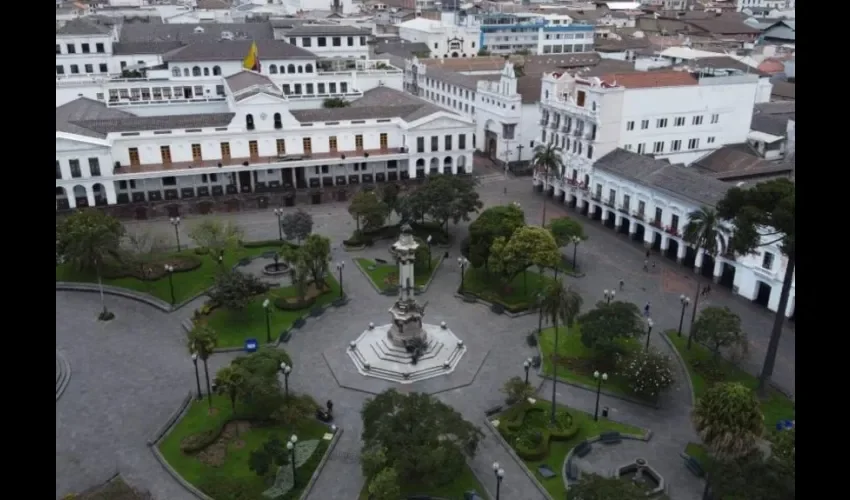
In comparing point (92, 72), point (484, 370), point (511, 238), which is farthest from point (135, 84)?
point (484, 370)

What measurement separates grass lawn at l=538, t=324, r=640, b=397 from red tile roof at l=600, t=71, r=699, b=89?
1193 inches

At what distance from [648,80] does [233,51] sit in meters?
52.0

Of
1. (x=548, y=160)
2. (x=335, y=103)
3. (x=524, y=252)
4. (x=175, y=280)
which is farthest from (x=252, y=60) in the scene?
(x=524, y=252)

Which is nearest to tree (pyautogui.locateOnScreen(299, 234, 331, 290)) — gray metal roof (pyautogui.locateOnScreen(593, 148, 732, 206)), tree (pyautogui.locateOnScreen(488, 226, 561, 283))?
tree (pyautogui.locateOnScreen(488, 226, 561, 283))

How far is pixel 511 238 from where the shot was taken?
48062mm

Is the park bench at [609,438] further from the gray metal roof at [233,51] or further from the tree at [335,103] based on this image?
the gray metal roof at [233,51]

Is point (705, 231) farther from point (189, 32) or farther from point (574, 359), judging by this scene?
point (189, 32)

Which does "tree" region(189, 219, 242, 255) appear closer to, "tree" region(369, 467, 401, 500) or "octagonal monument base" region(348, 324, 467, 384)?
"octagonal monument base" region(348, 324, 467, 384)

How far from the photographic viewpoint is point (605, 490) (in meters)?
26.1

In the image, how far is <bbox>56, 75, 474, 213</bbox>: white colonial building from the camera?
210ft

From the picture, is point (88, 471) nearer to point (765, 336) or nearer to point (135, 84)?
point (765, 336)

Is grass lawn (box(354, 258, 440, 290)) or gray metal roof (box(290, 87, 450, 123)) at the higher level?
gray metal roof (box(290, 87, 450, 123))

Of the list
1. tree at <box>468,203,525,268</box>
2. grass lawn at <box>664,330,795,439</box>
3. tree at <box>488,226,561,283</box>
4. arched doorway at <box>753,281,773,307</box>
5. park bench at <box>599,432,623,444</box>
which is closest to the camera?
park bench at <box>599,432,623,444</box>
